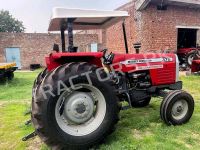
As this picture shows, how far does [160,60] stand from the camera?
4.38 metres

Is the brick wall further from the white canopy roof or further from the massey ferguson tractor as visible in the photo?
the massey ferguson tractor

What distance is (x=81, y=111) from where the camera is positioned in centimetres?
334

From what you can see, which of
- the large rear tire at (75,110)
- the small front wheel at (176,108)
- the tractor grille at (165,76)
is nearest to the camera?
the large rear tire at (75,110)

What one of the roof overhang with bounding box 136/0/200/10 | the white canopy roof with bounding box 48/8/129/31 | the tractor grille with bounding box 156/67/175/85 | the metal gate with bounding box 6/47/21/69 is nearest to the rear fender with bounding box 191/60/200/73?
the roof overhang with bounding box 136/0/200/10

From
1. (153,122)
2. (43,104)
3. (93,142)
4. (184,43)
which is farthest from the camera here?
(184,43)

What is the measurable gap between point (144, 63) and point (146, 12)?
859cm

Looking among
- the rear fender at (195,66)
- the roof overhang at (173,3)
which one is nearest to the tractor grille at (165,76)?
the rear fender at (195,66)

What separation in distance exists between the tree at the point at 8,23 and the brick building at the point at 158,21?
31.6 metres

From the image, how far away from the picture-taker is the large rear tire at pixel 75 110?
300 cm

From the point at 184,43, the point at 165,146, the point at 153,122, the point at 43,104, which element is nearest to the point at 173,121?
the point at 153,122

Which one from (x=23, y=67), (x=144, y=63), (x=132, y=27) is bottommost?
(x=23, y=67)

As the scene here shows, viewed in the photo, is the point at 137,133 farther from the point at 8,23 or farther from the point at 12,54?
the point at 8,23

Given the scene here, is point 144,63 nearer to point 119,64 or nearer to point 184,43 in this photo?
point 119,64

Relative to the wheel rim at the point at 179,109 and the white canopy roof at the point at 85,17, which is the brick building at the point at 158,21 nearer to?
the white canopy roof at the point at 85,17
